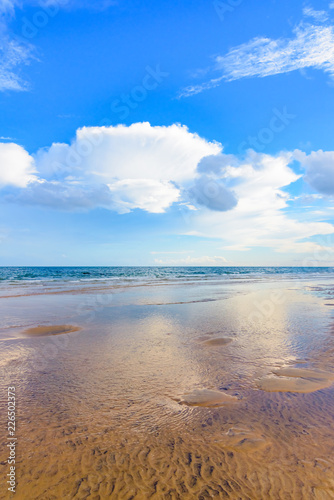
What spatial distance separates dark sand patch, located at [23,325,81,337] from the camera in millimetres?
10788

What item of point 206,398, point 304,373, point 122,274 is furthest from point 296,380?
point 122,274

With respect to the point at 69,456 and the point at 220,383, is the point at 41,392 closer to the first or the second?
the point at 69,456

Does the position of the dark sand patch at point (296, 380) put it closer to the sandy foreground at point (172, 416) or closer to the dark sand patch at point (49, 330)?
the sandy foreground at point (172, 416)

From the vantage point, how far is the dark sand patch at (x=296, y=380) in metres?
5.59

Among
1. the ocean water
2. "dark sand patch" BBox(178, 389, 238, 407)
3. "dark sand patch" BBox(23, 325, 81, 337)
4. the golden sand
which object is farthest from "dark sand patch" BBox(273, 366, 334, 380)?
the ocean water

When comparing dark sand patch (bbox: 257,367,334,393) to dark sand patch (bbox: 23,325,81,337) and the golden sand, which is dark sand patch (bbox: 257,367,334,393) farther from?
dark sand patch (bbox: 23,325,81,337)

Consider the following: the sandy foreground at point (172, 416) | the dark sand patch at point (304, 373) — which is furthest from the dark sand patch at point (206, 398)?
the dark sand patch at point (304, 373)

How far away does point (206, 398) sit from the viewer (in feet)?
17.1

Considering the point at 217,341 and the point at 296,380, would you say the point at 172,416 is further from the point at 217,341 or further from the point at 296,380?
the point at 217,341

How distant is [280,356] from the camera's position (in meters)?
7.63

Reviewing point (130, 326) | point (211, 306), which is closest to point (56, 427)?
point (130, 326)

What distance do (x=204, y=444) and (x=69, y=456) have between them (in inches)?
74.0

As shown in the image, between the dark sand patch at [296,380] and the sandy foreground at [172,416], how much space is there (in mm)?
26

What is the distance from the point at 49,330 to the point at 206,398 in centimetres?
837
